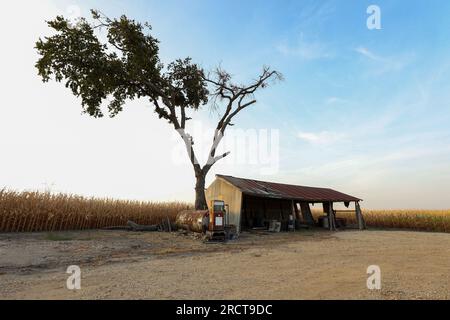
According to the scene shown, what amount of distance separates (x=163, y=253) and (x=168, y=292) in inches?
249

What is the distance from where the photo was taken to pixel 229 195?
23.3m

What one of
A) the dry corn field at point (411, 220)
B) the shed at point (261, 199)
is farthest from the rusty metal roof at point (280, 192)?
the dry corn field at point (411, 220)

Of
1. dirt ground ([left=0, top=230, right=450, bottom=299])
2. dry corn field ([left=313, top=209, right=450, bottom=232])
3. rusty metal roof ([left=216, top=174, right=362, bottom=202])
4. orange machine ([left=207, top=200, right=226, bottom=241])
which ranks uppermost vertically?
rusty metal roof ([left=216, top=174, right=362, bottom=202])

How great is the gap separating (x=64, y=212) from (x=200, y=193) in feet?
30.3

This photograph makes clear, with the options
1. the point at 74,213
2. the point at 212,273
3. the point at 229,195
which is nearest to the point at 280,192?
the point at 229,195

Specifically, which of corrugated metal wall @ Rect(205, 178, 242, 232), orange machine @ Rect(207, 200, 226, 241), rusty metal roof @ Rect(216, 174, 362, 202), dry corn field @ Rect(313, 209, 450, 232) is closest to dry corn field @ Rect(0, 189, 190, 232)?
corrugated metal wall @ Rect(205, 178, 242, 232)

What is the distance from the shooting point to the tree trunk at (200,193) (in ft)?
79.8

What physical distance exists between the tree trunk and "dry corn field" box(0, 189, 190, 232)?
16.1 feet

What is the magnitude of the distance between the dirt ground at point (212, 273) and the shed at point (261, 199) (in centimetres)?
935

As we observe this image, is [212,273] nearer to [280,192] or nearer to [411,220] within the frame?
[280,192]

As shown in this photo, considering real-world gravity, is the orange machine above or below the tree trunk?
below

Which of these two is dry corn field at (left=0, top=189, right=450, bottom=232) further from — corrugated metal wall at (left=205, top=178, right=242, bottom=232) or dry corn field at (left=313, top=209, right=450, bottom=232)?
corrugated metal wall at (left=205, top=178, right=242, bottom=232)

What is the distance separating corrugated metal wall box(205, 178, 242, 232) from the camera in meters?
22.1

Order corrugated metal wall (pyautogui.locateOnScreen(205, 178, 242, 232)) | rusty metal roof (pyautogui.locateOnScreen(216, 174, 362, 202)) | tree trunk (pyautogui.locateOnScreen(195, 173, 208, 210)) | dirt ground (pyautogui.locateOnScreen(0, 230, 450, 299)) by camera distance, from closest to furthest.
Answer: dirt ground (pyautogui.locateOnScreen(0, 230, 450, 299)) → corrugated metal wall (pyautogui.locateOnScreen(205, 178, 242, 232)) → rusty metal roof (pyautogui.locateOnScreen(216, 174, 362, 202)) → tree trunk (pyautogui.locateOnScreen(195, 173, 208, 210))
